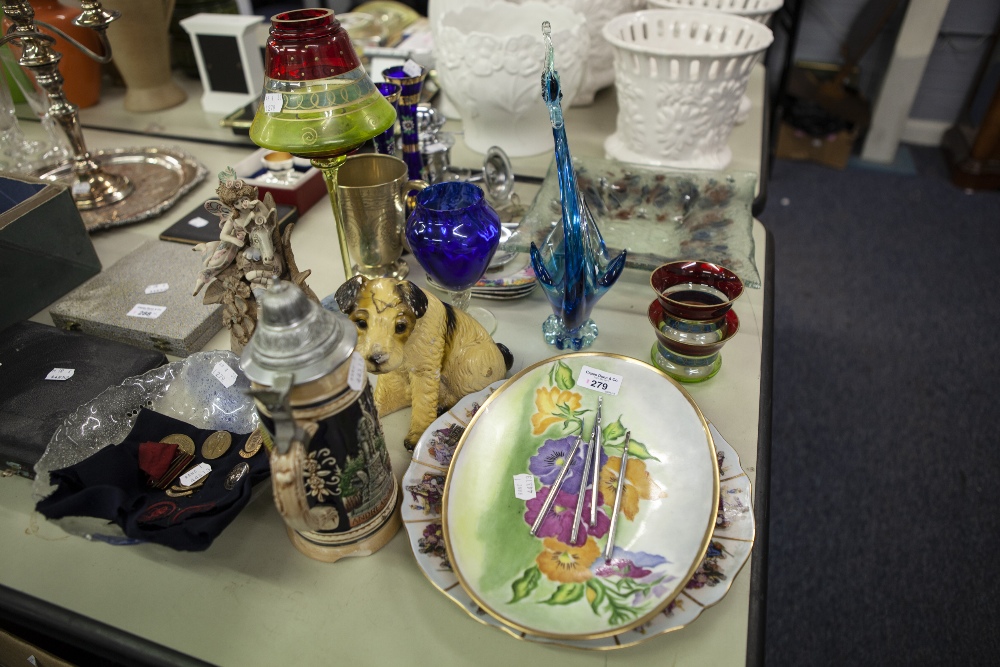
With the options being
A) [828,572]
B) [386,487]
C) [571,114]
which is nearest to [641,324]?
[386,487]

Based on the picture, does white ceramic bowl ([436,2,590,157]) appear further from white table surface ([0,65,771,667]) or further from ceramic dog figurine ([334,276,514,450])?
white table surface ([0,65,771,667])

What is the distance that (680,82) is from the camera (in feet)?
4.09

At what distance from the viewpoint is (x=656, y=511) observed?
0.72 m

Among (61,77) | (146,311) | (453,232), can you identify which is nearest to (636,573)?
(453,232)

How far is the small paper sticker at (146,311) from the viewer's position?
1.02m

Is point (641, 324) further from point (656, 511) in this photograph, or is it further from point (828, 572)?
point (828, 572)

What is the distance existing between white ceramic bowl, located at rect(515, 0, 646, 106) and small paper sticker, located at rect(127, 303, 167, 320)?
1.00 m

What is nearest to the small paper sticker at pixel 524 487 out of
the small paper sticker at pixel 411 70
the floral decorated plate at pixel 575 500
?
the floral decorated plate at pixel 575 500

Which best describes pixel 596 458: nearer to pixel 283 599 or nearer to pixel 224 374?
pixel 283 599

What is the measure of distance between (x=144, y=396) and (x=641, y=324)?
73 centimetres

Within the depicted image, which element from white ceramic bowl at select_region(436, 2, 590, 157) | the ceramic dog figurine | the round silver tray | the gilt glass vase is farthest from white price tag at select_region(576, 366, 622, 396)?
the round silver tray

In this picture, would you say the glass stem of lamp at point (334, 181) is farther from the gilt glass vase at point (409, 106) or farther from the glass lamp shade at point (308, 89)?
the gilt glass vase at point (409, 106)

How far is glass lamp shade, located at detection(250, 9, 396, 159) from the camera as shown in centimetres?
86

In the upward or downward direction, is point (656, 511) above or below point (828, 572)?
above
